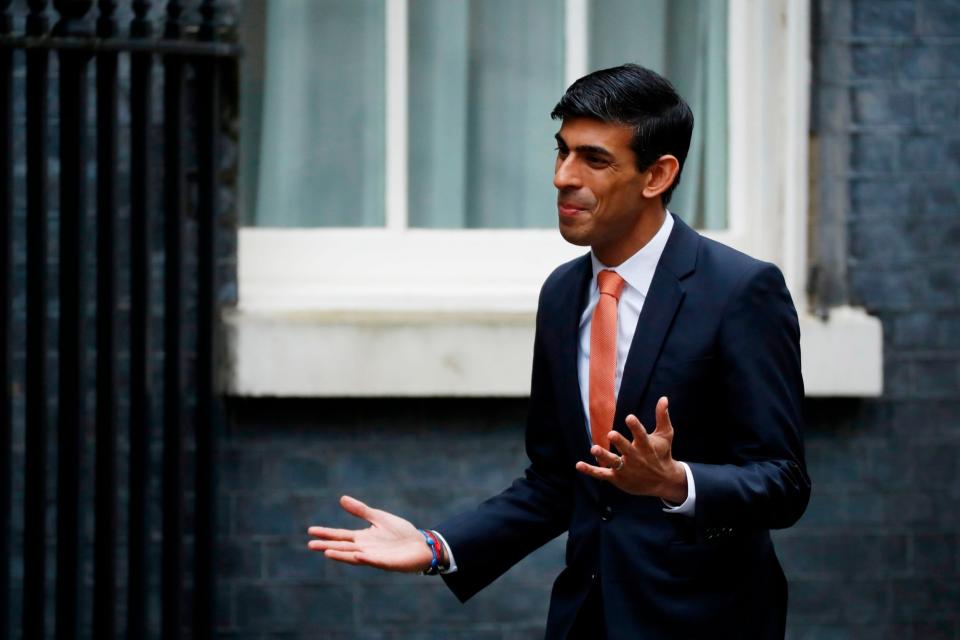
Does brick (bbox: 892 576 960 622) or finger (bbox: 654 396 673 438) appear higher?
finger (bbox: 654 396 673 438)

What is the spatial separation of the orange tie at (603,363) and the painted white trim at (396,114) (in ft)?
9.75

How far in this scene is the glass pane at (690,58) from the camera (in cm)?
611

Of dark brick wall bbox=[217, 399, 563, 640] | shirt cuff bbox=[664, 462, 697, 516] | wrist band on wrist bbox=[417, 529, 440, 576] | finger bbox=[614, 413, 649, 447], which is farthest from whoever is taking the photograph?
dark brick wall bbox=[217, 399, 563, 640]

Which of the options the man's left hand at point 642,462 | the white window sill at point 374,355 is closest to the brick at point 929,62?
the white window sill at point 374,355

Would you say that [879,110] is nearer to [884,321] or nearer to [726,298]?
[884,321]

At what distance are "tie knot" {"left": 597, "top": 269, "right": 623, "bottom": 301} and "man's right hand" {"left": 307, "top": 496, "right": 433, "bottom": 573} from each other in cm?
64

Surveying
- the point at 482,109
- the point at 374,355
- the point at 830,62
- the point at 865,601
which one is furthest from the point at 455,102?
the point at 865,601

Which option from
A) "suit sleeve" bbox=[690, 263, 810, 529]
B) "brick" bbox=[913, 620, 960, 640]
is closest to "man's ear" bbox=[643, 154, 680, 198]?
"suit sleeve" bbox=[690, 263, 810, 529]

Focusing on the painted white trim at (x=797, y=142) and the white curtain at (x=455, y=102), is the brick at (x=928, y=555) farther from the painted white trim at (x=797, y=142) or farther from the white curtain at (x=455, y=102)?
the white curtain at (x=455, y=102)

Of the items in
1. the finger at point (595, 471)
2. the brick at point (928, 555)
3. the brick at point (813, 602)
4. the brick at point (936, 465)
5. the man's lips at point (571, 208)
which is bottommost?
the brick at point (813, 602)

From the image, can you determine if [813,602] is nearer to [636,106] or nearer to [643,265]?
[643,265]

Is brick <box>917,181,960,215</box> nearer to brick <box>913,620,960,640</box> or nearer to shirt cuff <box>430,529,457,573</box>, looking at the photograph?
brick <box>913,620,960,640</box>

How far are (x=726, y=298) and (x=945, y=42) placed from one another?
130 inches

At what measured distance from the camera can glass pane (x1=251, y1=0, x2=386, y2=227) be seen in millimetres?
6000
